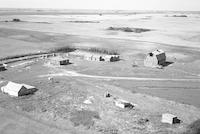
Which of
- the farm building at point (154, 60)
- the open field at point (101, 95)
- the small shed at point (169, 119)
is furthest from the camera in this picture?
the farm building at point (154, 60)

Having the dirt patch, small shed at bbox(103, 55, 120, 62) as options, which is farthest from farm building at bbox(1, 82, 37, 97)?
small shed at bbox(103, 55, 120, 62)

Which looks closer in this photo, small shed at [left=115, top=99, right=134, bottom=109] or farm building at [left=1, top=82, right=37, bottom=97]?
small shed at [left=115, top=99, right=134, bottom=109]

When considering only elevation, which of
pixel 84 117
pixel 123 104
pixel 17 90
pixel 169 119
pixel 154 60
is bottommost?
pixel 84 117

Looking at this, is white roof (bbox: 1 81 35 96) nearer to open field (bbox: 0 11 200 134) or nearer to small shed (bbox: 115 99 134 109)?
open field (bbox: 0 11 200 134)

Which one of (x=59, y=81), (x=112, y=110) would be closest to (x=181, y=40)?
(x=59, y=81)

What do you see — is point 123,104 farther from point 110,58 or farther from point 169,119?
point 110,58

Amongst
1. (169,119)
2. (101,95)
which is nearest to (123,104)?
(101,95)

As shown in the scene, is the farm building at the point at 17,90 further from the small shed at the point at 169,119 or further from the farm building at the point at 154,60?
the farm building at the point at 154,60

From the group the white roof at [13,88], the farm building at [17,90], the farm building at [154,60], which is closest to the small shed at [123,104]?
the farm building at [17,90]
